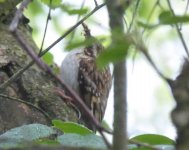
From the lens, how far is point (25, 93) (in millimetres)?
3795

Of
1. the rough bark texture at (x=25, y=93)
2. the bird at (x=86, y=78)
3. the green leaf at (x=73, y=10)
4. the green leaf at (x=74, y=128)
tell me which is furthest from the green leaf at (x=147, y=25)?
the bird at (x=86, y=78)

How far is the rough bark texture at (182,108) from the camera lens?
3.48 ft

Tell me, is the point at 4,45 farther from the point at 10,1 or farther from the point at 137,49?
the point at 137,49

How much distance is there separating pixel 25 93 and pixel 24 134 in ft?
5.96

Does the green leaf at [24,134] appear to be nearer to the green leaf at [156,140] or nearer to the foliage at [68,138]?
the foliage at [68,138]

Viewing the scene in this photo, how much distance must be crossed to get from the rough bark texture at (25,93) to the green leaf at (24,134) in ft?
4.37

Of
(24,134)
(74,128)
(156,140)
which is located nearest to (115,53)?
(156,140)

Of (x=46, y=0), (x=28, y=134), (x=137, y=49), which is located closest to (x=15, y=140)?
(x=28, y=134)

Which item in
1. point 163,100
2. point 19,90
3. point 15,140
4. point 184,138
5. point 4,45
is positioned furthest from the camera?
point 163,100

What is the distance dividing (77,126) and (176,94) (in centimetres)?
85

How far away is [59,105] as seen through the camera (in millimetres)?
3898

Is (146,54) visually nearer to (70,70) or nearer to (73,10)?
(73,10)

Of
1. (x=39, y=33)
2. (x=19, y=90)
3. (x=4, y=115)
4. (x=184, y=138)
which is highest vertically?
(x=39, y=33)

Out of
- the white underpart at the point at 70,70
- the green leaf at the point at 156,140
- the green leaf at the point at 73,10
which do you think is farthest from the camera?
the white underpart at the point at 70,70
